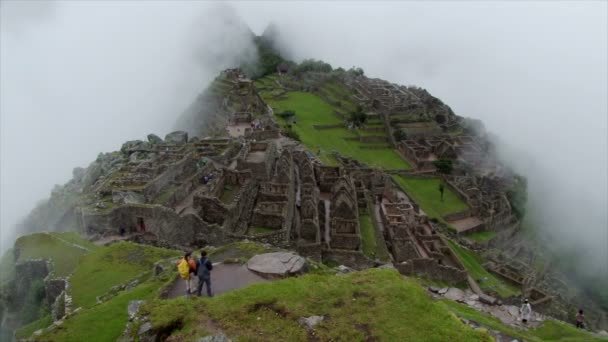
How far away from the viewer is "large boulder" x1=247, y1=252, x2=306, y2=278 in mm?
17250

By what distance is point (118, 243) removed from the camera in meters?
26.0

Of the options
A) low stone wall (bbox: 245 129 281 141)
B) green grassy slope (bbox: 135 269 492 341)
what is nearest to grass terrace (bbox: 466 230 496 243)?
low stone wall (bbox: 245 129 281 141)

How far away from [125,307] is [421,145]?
68455 mm

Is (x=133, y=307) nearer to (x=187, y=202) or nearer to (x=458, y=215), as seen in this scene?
(x=187, y=202)

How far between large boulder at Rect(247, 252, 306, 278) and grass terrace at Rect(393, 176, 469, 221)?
4261 cm

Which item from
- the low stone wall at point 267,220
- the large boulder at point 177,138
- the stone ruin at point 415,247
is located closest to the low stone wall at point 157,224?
the low stone wall at point 267,220

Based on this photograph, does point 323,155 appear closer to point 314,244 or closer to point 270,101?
point 314,244

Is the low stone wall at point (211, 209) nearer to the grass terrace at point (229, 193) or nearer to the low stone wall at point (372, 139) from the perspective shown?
the grass terrace at point (229, 193)

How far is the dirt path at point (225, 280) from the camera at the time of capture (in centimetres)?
1650

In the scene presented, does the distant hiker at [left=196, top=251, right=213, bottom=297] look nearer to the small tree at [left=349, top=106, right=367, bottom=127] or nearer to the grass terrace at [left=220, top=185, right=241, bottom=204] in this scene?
the grass terrace at [left=220, top=185, right=241, bottom=204]

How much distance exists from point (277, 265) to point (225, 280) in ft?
6.04

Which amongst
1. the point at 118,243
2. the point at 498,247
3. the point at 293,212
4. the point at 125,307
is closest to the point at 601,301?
the point at 498,247

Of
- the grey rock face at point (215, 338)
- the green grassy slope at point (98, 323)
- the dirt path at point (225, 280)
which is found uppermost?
the dirt path at point (225, 280)

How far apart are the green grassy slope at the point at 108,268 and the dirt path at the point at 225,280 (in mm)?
5460
